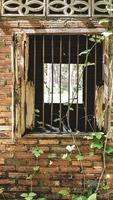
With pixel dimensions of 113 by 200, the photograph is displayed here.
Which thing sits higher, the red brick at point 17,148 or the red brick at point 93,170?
the red brick at point 17,148

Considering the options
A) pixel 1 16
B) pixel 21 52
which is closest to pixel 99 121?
pixel 21 52

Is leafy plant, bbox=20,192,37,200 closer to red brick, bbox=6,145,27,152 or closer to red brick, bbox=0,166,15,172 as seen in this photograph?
red brick, bbox=0,166,15,172

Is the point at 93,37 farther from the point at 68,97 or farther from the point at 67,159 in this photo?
the point at 67,159

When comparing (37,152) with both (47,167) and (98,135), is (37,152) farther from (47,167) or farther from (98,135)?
(98,135)

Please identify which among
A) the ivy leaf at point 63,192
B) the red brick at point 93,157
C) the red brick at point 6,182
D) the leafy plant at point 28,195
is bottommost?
the leafy plant at point 28,195

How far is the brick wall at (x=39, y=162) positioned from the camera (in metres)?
5.62

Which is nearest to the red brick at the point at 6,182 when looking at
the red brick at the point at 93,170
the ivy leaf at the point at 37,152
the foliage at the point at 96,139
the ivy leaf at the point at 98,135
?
the ivy leaf at the point at 37,152

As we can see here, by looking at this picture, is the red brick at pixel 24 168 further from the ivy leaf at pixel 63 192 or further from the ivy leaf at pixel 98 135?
the ivy leaf at pixel 98 135

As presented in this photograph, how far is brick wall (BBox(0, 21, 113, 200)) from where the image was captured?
5.62m

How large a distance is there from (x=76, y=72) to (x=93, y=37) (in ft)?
2.09

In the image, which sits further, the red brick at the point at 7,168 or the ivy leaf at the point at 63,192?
the red brick at the point at 7,168

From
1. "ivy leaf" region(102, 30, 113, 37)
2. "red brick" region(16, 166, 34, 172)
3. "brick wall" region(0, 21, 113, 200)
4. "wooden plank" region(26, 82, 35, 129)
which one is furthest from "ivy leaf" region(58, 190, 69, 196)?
"ivy leaf" region(102, 30, 113, 37)

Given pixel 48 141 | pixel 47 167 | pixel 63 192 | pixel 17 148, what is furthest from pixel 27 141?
pixel 63 192

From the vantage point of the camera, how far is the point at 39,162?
5691mm
